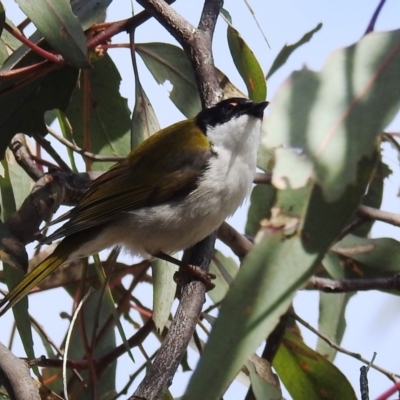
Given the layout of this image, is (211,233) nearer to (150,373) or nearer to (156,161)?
(156,161)

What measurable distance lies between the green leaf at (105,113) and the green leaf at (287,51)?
0.62 m

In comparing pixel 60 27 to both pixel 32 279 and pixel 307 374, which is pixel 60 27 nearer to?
pixel 32 279

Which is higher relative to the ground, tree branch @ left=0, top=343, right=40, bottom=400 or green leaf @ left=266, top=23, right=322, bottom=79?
green leaf @ left=266, top=23, right=322, bottom=79

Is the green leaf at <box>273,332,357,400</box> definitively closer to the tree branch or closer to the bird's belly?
the bird's belly

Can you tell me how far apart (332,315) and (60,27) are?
1.50m

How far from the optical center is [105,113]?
328 centimetres

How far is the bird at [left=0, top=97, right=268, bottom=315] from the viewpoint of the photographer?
9.27ft

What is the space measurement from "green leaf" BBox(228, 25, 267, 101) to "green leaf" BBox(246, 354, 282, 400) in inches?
38.1

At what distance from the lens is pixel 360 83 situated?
63.1 inches

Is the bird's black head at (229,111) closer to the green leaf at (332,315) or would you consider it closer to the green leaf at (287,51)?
the green leaf at (287,51)

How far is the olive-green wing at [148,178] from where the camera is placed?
296 cm

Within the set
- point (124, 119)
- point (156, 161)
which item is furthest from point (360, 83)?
point (124, 119)

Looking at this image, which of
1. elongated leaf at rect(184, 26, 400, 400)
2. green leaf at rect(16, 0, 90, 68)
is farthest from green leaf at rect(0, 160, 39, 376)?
elongated leaf at rect(184, 26, 400, 400)

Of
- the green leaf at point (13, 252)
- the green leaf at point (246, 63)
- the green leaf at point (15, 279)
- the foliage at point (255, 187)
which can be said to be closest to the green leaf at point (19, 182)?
the foliage at point (255, 187)
